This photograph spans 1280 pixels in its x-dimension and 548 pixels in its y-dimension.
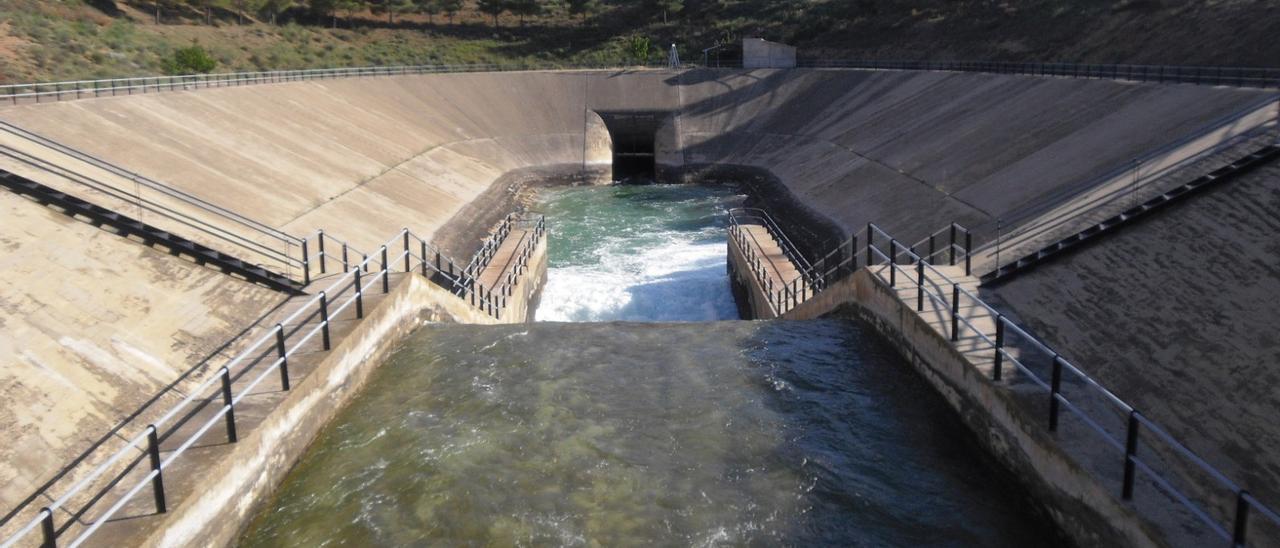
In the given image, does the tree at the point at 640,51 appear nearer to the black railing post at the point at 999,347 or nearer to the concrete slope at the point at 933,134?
the concrete slope at the point at 933,134

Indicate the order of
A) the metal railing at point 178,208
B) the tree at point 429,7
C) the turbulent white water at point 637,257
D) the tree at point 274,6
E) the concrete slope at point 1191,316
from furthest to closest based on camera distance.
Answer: the tree at point 429,7 < the tree at point 274,6 < the turbulent white water at point 637,257 < the metal railing at point 178,208 < the concrete slope at point 1191,316

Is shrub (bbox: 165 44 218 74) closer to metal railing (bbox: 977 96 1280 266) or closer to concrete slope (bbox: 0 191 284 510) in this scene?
concrete slope (bbox: 0 191 284 510)

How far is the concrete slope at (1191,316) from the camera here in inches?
410

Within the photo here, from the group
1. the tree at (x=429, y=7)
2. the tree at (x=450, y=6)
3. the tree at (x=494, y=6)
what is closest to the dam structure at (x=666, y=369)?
the tree at (x=494, y=6)

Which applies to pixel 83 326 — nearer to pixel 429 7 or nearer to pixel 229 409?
pixel 229 409

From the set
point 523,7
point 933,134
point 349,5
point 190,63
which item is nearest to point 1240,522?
point 933,134

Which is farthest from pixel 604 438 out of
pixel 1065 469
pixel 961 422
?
pixel 1065 469

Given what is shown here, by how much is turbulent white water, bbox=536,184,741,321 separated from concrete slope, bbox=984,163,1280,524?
14.0m

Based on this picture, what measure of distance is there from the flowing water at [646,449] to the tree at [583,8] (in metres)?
83.7

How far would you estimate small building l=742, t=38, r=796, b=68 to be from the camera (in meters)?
63.8

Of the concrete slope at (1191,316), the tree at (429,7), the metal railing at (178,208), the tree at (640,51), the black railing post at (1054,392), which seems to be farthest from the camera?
the tree at (429,7)

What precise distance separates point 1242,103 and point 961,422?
58.2 feet

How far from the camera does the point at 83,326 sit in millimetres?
14180

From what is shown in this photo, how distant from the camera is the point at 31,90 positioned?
4056 cm
